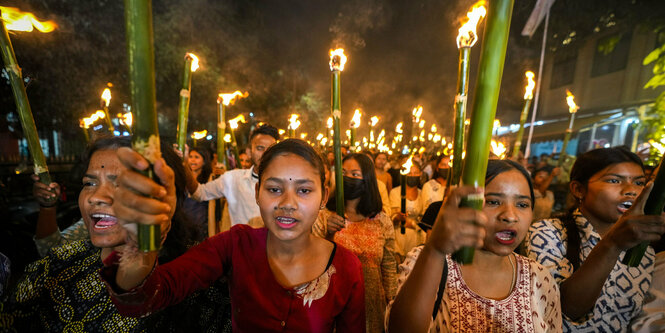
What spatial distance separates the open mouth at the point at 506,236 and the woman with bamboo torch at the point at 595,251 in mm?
523

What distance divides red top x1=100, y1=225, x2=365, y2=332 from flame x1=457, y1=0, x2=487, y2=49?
162cm

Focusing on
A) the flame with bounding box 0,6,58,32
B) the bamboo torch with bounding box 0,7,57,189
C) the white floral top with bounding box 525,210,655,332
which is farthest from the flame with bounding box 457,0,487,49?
the flame with bounding box 0,6,58,32

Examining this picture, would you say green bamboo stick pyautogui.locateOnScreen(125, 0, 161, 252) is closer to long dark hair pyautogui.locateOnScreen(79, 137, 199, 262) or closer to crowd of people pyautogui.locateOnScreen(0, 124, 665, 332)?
crowd of people pyautogui.locateOnScreen(0, 124, 665, 332)

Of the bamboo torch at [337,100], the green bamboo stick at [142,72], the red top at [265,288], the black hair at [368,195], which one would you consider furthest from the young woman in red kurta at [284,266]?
the black hair at [368,195]

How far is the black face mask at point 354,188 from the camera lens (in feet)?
11.6

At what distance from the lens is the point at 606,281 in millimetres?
2254

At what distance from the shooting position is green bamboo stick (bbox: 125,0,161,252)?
0.73m

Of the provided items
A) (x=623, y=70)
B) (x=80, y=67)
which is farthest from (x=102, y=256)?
(x=623, y=70)

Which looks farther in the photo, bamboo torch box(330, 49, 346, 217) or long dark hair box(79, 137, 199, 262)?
bamboo torch box(330, 49, 346, 217)

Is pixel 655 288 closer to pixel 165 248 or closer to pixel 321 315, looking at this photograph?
pixel 321 315

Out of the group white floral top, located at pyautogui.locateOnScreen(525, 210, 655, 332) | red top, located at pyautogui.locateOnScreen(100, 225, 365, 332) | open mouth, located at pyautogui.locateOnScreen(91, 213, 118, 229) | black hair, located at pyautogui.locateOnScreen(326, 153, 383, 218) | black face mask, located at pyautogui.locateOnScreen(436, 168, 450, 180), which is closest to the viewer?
open mouth, located at pyautogui.locateOnScreen(91, 213, 118, 229)

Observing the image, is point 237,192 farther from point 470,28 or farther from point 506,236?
point 470,28

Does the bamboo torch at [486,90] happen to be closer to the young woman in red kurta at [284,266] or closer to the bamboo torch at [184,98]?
the young woman in red kurta at [284,266]

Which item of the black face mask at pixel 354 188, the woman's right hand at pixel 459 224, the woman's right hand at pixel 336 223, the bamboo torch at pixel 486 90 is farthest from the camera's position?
the black face mask at pixel 354 188
